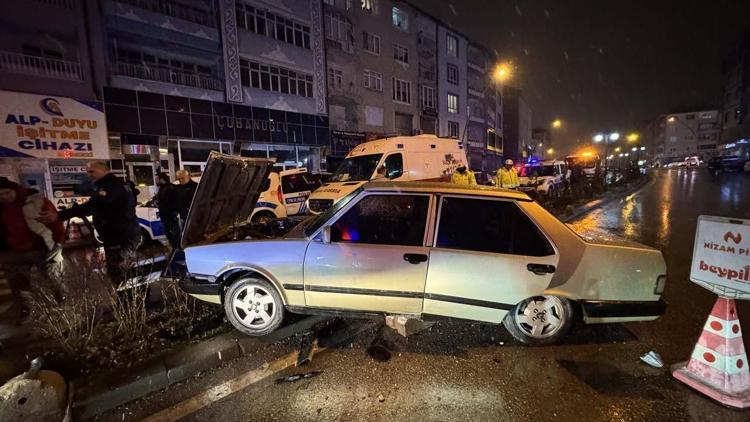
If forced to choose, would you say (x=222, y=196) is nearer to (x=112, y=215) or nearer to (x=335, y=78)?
(x=112, y=215)

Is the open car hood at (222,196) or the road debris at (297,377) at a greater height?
the open car hood at (222,196)

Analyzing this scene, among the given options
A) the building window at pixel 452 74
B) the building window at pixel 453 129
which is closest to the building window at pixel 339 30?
the building window at pixel 452 74

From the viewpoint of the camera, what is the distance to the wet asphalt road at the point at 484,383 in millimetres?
2510

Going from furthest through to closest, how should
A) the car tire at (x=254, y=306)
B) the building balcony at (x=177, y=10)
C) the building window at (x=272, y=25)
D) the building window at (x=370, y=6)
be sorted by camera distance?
the building window at (x=370, y=6) < the building window at (x=272, y=25) < the building balcony at (x=177, y=10) < the car tire at (x=254, y=306)

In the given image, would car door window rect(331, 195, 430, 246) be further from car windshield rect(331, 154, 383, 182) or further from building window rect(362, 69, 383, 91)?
building window rect(362, 69, 383, 91)

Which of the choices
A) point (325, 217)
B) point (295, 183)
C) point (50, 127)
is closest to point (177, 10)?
point (50, 127)

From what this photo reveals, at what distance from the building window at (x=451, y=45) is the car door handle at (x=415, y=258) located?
33335 millimetres

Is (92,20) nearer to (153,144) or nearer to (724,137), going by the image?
(153,144)

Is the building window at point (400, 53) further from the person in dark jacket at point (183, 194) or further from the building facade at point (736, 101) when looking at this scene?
the building facade at point (736, 101)

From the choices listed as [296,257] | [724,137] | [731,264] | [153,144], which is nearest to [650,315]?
[731,264]

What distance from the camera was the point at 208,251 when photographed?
362 cm

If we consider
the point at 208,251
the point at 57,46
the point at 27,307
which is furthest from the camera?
the point at 57,46

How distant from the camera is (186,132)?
16.3 metres

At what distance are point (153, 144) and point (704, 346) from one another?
61.2ft
